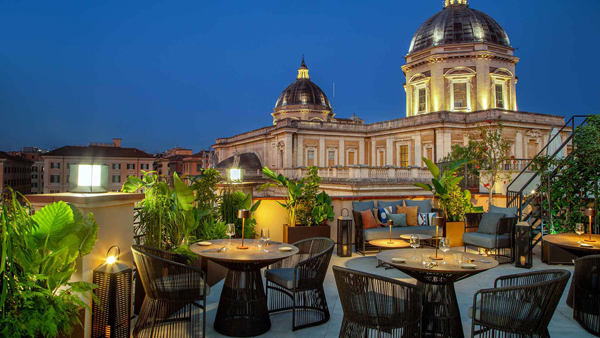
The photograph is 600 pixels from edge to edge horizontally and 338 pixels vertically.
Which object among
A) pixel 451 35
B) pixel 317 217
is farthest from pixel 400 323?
pixel 451 35

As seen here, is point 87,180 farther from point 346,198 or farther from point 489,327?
point 346,198

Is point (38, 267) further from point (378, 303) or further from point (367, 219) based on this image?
point (367, 219)

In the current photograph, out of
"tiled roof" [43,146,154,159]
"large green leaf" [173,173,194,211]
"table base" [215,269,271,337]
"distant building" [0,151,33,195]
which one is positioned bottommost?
"table base" [215,269,271,337]

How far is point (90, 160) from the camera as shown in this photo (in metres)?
57.7

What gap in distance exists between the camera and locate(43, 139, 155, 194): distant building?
58688 millimetres

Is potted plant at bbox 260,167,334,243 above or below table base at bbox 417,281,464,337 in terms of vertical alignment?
above

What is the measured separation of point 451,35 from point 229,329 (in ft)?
107

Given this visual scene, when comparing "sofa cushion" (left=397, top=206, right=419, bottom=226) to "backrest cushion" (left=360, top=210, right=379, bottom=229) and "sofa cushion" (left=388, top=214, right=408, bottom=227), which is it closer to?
"sofa cushion" (left=388, top=214, right=408, bottom=227)

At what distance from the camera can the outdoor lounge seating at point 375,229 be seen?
29.8 feet

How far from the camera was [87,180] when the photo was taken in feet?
15.3

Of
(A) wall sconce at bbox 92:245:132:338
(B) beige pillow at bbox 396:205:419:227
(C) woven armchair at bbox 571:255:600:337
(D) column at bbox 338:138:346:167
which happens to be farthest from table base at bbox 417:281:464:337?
(D) column at bbox 338:138:346:167

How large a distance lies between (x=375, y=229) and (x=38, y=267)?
729cm

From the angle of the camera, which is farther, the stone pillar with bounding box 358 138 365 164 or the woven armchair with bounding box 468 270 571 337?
the stone pillar with bounding box 358 138 365 164

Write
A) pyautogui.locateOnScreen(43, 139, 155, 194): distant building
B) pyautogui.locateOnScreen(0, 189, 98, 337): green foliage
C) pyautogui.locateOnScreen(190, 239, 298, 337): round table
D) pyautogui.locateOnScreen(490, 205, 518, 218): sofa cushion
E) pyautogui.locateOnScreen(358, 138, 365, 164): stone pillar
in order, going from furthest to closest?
pyautogui.locateOnScreen(43, 139, 155, 194): distant building, pyautogui.locateOnScreen(358, 138, 365, 164): stone pillar, pyautogui.locateOnScreen(490, 205, 518, 218): sofa cushion, pyautogui.locateOnScreen(190, 239, 298, 337): round table, pyautogui.locateOnScreen(0, 189, 98, 337): green foliage
